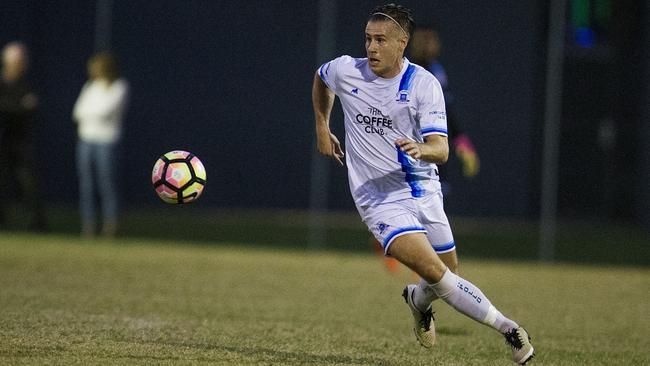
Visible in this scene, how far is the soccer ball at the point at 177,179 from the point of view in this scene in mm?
6770

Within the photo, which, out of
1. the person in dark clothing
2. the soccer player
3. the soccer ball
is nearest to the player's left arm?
the soccer player

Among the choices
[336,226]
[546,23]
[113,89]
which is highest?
[546,23]

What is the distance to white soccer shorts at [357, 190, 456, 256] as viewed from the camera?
5.98 meters

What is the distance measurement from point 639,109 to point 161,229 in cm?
891

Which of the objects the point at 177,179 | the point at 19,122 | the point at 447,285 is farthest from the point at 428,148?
the point at 19,122

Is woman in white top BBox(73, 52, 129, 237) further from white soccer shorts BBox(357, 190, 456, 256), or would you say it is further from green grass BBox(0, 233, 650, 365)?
white soccer shorts BBox(357, 190, 456, 256)

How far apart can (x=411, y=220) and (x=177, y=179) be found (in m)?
1.56

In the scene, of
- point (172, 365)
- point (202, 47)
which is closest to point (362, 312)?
point (172, 365)

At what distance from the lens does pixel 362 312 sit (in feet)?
27.9

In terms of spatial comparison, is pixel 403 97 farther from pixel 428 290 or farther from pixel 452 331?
pixel 452 331

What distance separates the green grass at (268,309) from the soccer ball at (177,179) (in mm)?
832

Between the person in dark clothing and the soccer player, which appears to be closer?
the soccer player

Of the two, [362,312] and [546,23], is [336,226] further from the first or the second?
[362,312]

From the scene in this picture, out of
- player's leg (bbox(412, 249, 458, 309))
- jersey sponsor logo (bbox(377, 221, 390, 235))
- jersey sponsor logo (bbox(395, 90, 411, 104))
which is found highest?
jersey sponsor logo (bbox(395, 90, 411, 104))
